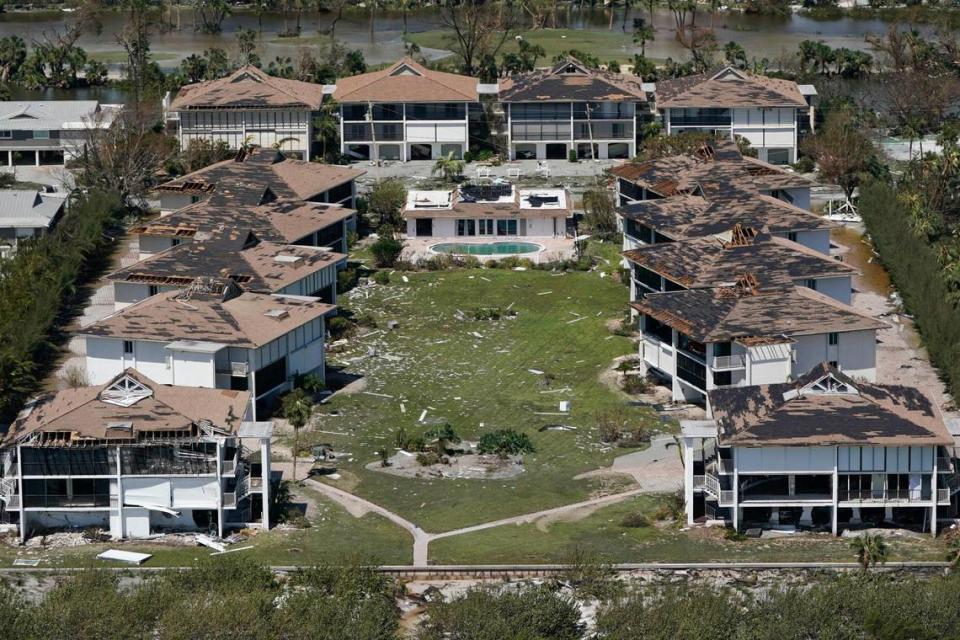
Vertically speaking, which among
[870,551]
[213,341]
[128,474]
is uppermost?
[213,341]

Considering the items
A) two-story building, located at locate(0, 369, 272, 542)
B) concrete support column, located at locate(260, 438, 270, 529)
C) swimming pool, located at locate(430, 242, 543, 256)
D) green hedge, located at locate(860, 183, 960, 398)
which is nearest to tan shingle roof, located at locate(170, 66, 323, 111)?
swimming pool, located at locate(430, 242, 543, 256)

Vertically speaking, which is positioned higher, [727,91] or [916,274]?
[727,91]

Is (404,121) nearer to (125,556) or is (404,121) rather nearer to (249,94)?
(249,94)

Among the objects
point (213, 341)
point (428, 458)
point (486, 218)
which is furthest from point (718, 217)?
point (213, 341)

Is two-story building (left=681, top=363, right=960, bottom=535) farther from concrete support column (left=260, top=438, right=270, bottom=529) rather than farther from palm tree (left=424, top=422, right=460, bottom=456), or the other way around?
concrete support column (left=260, top=438, right=270, bottom=529)

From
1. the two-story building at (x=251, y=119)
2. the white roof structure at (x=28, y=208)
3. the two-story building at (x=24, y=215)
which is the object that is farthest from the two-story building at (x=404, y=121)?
the two-story building at (x=24, y=215)

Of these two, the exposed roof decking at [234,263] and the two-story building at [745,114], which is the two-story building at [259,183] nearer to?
the exposed roof decking at [234,263]

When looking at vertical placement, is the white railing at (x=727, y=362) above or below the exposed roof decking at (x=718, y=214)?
below
